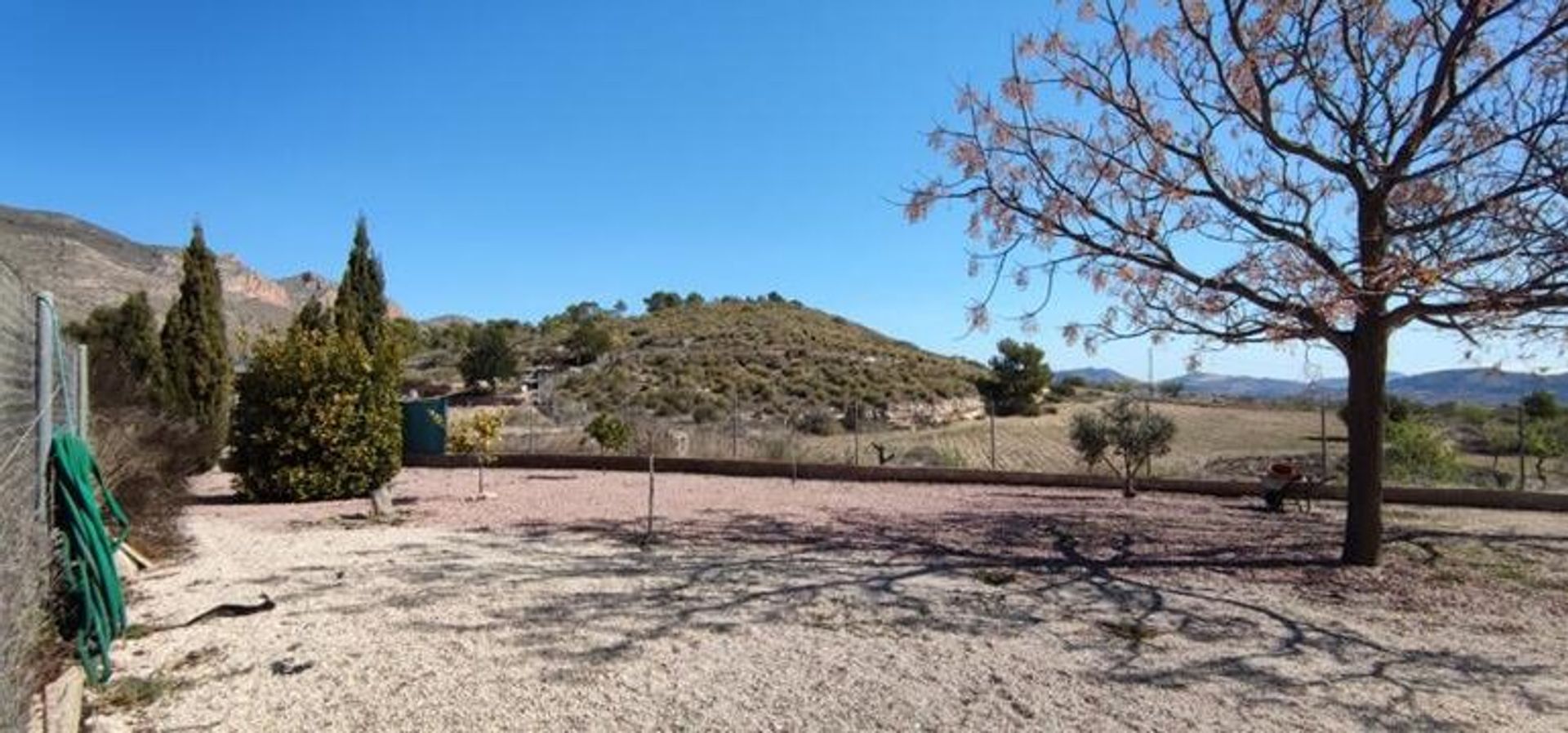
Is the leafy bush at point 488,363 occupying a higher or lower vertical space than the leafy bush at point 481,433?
higher

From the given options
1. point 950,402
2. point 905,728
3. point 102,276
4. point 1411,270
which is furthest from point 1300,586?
point 102,276

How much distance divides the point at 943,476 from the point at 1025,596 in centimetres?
1060

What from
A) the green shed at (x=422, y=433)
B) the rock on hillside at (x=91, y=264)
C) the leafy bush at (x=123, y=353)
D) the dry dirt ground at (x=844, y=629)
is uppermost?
the rock on hillside at (x=91, y=264)

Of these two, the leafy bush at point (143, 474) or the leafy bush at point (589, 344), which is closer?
the leafy bush at point (143, 474)

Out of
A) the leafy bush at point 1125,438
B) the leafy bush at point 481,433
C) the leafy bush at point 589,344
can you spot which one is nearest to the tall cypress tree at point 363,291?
the leafy bush at point 481,433

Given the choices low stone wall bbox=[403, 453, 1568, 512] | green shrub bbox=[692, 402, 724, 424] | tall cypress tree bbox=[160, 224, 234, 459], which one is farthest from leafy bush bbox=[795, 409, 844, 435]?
tall cypress tree bbox=[160, 224, 234, 459]

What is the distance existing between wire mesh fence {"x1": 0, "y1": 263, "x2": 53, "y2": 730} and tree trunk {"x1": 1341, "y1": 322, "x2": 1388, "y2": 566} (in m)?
10.2

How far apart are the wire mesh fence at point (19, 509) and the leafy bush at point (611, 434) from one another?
1697cm

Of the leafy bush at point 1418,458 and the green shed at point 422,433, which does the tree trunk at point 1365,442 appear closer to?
the leafy bush at point 1418,458

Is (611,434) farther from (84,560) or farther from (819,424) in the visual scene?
(84,560)

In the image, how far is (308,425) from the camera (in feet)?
49.5

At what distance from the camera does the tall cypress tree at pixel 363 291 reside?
2783 centimetres

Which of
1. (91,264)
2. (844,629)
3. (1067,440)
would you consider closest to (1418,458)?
(1067,440)

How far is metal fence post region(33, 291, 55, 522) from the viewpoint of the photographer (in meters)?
5.59
